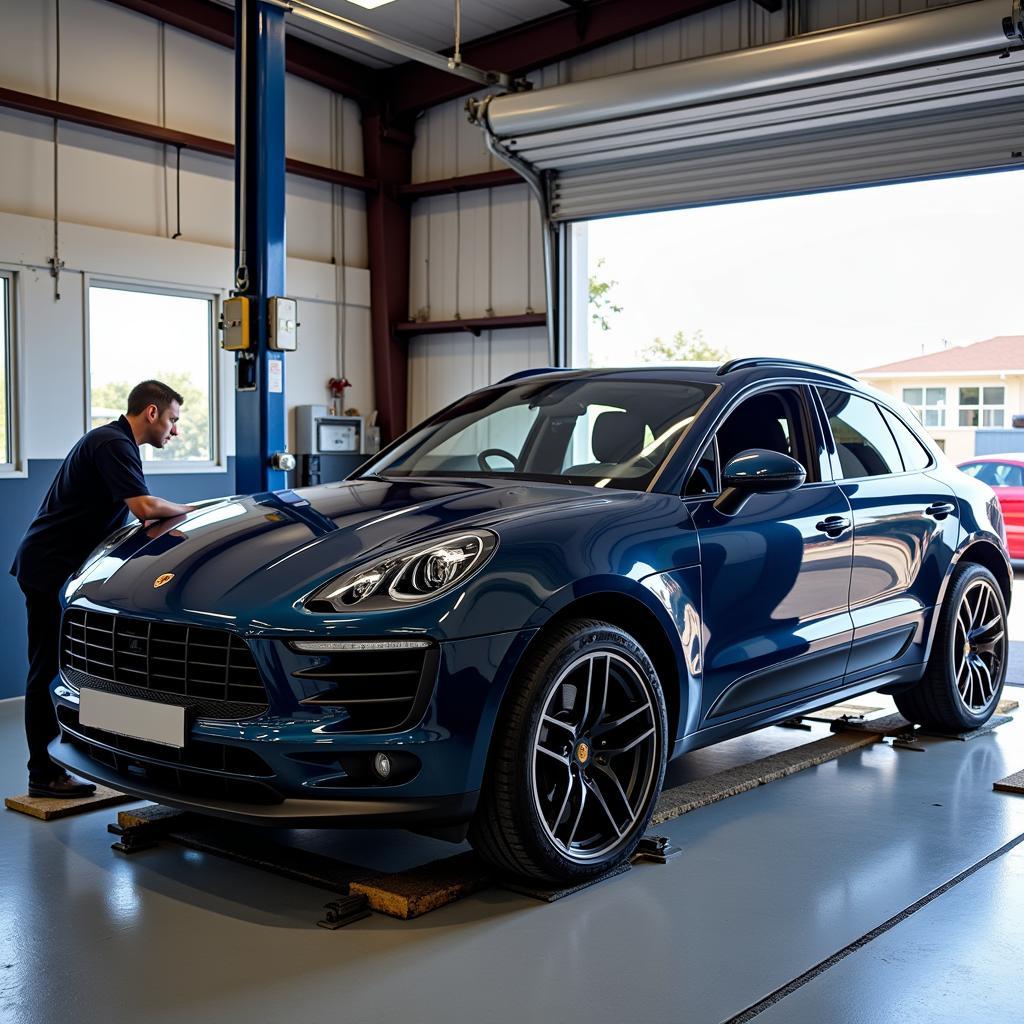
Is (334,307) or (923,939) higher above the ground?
(334,307)

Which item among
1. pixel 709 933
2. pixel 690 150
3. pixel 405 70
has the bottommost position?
pixel 709 933

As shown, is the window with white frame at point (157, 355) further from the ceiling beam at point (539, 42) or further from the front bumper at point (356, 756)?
the front bumper at point (356, 756)

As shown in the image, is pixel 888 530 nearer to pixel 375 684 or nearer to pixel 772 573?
pixel 772 573

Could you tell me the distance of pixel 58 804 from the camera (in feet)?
13.4

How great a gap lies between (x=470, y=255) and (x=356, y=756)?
22.6 ft

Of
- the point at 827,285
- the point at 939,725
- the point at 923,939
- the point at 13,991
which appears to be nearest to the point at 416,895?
the point at 13,991

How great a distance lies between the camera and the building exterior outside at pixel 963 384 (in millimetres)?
16641

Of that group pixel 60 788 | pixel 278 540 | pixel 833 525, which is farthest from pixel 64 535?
pixel 833 525

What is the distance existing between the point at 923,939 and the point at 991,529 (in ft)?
8.85

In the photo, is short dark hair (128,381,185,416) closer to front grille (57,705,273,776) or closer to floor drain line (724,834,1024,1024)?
front grille (57,705,273,776)

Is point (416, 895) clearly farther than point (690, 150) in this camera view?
No

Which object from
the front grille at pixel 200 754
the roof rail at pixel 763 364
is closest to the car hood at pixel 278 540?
the front grille at pixel 200 754

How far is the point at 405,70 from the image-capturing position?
30.4ft

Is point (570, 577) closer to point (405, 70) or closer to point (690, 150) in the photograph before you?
point (690, 150)
